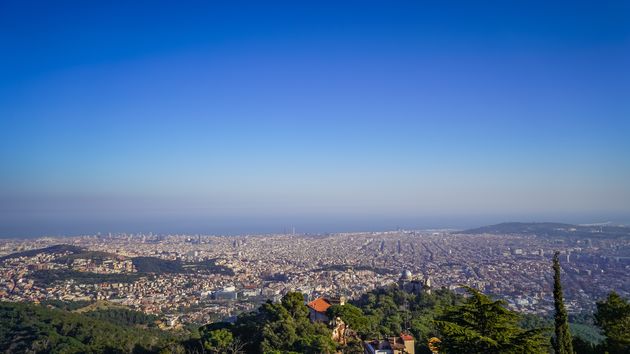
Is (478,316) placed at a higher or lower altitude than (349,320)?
higher

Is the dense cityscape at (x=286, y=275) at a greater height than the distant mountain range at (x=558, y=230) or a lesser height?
lesser

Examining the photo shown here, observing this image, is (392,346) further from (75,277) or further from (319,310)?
(75,277)

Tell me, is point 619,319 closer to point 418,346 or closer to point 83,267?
point 418,346

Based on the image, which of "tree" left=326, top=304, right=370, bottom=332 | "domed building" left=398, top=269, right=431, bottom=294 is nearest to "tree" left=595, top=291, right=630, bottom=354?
"tree" left=326, top=304, right=370, bottom=332

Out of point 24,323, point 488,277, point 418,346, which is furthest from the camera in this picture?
point 488,277

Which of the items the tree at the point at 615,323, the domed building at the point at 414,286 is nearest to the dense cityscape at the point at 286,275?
the domed building at the point at 414,286

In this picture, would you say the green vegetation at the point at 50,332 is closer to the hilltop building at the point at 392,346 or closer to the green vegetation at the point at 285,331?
the green vegetation at the point at 285,331

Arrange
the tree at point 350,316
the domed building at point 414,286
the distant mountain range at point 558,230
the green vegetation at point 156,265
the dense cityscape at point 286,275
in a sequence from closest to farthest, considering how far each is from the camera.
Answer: the tree at point 350,316 < the domed building at point 414,286 < the dense cityscape at point 286,275 < the green vegetation at point 156,265 < the distant mountain range at point 558,230

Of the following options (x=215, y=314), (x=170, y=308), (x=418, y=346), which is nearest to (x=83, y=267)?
(x=170, y=308)
